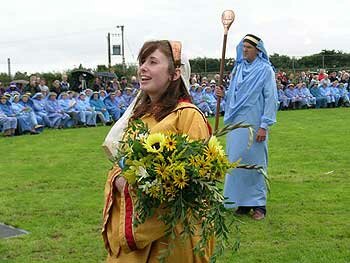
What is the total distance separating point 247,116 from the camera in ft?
22.4

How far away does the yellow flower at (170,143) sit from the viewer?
8.83 ft

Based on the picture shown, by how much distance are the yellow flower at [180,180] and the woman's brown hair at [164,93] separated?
0.51 metres

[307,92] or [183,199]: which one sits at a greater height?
[183,199]

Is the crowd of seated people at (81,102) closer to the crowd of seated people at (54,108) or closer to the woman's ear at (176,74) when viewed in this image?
the crowd of seated people at (54,108)

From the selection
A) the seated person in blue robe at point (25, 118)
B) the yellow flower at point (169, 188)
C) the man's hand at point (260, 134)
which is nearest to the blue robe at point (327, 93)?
the seated person in blue robe at point (25, 118)

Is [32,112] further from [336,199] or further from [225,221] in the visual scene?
[225,221]

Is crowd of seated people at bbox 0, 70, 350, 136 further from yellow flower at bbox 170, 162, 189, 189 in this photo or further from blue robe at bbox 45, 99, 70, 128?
yellow flower at bbox 170, 162, 189, 189

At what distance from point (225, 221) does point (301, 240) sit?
367 cm

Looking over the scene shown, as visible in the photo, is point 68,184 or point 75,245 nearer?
point 75,245

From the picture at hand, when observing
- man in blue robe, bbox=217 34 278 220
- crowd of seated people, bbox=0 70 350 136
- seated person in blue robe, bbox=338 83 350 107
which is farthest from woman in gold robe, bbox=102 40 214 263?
seated person in blue robe, bbox=338 83 350 107

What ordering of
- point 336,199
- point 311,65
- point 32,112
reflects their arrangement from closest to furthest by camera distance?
point 336,199 < point 32,112 < point 311,65

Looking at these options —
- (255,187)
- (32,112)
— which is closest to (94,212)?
(255,187)

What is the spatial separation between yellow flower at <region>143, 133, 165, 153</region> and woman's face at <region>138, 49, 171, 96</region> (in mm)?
422

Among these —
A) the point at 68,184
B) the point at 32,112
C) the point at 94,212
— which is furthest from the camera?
the point at 32,112
